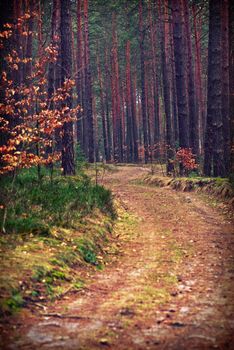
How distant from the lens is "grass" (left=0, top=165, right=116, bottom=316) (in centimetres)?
472

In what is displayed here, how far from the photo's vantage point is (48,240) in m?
6.21

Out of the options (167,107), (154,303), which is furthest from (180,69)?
(154,303)

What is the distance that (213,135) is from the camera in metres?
14.4

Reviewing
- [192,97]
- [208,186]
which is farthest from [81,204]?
[192,97]

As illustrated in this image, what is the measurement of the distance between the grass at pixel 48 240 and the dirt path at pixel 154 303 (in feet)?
1.05

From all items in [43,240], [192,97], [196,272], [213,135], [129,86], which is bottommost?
[196,272]

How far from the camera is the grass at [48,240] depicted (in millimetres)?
4720

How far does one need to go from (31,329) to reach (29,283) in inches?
37.6

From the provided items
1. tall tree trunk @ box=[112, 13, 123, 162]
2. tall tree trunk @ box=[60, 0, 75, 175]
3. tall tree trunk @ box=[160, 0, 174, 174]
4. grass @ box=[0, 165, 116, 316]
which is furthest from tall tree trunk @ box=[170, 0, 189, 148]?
tall tree trunk @ box=[112, 13, 123, 162]

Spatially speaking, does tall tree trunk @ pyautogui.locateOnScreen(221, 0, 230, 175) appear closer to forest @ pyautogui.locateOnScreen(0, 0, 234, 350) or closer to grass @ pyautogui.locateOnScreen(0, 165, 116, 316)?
forest @ pyautogui.locateOnScreen(0, 0, 234, 350)

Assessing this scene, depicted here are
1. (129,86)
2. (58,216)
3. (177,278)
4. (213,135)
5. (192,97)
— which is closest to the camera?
A: (177,278)

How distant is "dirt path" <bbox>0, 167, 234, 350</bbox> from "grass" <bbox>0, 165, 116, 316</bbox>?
32cm

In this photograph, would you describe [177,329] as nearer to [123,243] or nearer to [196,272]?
[196,272]

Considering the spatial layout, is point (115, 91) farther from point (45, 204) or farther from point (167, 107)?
point (45, 204)
